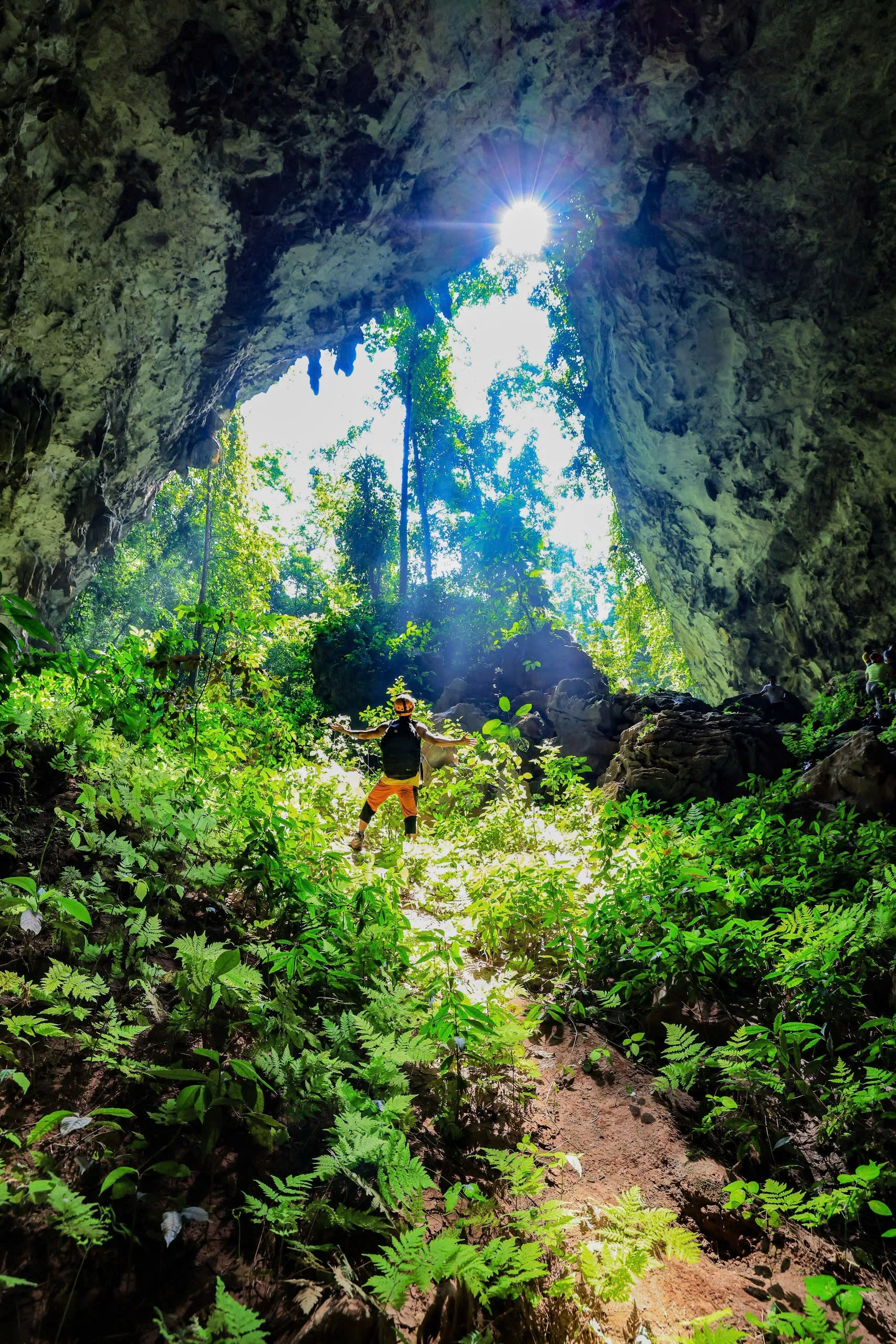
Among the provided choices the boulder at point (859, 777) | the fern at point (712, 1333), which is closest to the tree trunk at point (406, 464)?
the boulder at point (859, 777)

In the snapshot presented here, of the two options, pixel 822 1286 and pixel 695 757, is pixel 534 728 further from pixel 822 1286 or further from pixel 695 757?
pixel 822 1286

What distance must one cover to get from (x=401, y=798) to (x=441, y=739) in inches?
37.1

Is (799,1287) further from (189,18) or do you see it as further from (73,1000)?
(189,18)

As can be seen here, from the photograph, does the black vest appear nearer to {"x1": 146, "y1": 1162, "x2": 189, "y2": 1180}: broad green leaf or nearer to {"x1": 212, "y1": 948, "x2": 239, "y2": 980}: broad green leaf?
{"x1": 212, "y1": 948, "x2": 239, "y2": 980}: broad green leaf

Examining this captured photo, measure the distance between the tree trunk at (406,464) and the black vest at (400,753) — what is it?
1603 centimetres

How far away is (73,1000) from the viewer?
215 centimetres

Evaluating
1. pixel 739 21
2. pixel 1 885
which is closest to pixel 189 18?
pixel 739 21

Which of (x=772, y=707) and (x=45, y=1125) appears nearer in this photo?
(x=45, y=1125)

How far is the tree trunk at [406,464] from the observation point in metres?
23.3

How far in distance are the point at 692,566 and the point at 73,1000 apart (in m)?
14.9

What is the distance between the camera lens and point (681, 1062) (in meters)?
2.85

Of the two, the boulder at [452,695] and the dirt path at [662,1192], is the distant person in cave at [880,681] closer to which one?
the dirt path at [662,1192]

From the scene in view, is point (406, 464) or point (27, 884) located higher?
point (406, 464)

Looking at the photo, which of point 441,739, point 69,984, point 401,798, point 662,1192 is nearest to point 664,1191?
point 662,1192
